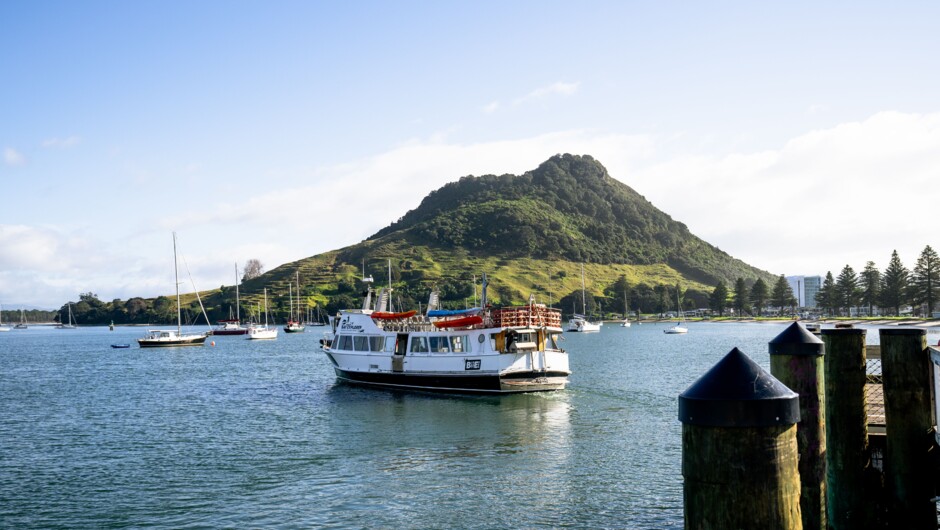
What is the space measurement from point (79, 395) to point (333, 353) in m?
19.1

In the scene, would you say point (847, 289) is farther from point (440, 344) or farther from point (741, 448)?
point (741, 448)

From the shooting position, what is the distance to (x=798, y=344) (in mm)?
10969

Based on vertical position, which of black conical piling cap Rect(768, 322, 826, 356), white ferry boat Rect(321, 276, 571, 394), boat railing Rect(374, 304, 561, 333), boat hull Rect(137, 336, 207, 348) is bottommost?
boat hull Rect(137, 336, 207, 348)

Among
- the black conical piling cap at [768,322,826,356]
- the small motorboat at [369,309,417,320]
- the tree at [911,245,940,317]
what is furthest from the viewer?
the tree at [911,245,940,317]

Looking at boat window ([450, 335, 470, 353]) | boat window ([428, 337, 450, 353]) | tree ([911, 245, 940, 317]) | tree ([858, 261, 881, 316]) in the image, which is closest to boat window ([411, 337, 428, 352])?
boat window ([428, 337, 450, 353])

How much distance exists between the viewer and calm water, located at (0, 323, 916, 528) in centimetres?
2164

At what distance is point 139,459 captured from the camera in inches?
1194

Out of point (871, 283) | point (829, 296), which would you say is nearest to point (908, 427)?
point (871, 283)

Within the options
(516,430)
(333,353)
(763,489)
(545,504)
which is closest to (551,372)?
(516,430)

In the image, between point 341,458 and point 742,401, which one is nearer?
point 742,401

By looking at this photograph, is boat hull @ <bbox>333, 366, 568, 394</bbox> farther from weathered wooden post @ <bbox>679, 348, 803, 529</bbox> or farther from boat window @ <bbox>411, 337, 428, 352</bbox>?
weathered wooden post @ <bbox>679, 348, 803, 529</bbox>

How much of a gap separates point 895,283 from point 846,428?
553 feet

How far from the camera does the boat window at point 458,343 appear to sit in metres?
47.1

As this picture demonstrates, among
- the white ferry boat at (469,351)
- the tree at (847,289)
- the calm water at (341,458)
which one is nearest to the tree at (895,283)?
the tree at (847,289)
